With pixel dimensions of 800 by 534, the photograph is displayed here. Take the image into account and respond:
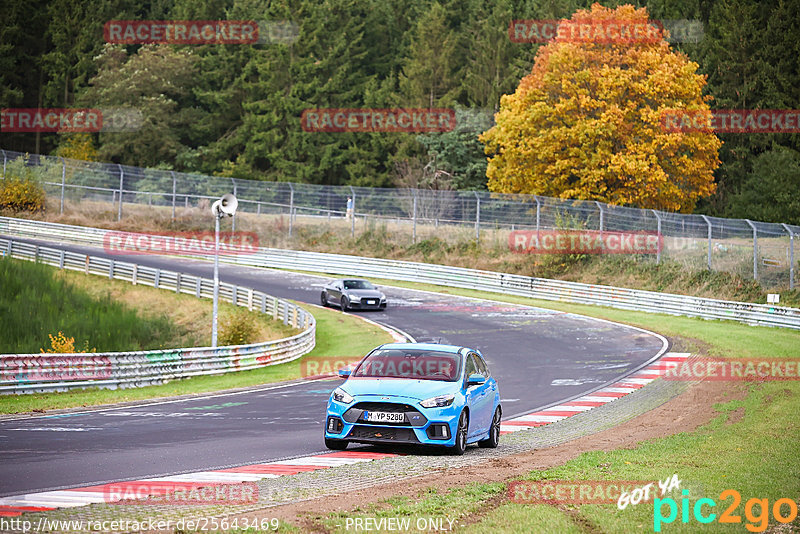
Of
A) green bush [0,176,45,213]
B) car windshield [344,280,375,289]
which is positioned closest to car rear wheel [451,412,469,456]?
car windshield [344,280,375,289]

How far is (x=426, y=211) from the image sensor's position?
2098 inches

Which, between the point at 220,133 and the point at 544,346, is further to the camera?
the point at 220,133

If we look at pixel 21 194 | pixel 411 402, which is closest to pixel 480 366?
pixel 411 402

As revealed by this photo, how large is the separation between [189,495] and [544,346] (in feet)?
77.5

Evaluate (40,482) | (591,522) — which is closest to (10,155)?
(40,482)

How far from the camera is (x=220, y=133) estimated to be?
85.4 m

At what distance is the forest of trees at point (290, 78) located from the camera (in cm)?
7750

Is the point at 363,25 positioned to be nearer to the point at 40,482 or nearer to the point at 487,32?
the point at 487,32

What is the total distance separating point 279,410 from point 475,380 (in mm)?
6744

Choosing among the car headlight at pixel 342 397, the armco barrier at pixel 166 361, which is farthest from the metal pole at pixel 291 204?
the car headlight at pixel 342 397

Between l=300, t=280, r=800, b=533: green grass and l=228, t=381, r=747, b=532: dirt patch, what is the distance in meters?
0.20

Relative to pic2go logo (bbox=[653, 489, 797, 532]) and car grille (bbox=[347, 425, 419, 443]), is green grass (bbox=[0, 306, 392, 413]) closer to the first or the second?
car grille (bbox=[347, 425, 419, 443])

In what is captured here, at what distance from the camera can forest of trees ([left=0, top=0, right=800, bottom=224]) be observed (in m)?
77.5

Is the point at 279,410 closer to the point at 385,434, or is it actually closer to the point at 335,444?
the point at 335,444
